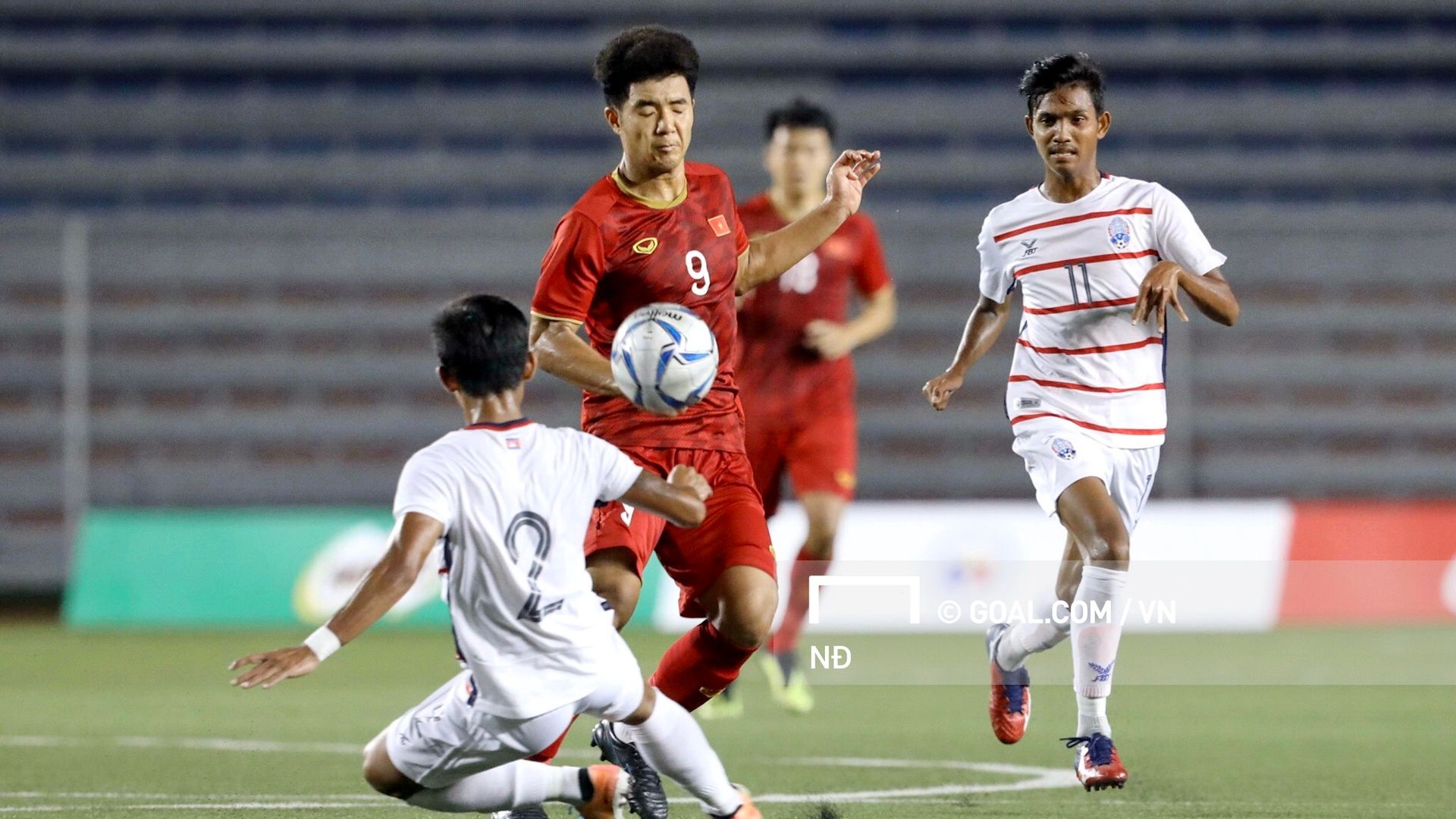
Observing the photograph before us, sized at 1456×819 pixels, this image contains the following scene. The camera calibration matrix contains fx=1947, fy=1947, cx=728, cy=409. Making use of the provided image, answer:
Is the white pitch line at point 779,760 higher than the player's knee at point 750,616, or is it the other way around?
the player's knee at point 750,616

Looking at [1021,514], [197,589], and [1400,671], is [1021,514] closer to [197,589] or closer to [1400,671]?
[1400,671]

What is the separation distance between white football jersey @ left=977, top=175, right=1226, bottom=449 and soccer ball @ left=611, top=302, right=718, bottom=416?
150cm

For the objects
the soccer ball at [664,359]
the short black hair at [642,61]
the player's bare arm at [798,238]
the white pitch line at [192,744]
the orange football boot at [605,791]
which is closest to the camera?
the orange football boot at [605,791]

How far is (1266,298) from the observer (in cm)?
1627

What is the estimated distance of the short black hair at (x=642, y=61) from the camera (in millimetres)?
5207

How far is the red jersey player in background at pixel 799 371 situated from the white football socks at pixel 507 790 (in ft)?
13.2

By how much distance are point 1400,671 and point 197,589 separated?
7.90 m

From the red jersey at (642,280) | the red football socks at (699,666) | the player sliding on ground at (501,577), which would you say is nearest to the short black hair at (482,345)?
the player sliding on ground at (501,577)

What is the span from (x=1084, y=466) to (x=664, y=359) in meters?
1.64

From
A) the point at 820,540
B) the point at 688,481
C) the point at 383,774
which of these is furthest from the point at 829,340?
the point at 383,774

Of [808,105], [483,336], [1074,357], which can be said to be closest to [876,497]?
[808,105]

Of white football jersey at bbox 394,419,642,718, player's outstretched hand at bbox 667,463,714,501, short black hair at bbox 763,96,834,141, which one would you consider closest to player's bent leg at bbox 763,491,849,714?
short black hair at bbox 763,96,834,141

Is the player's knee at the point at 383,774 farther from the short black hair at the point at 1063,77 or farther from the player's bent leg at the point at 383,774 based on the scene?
the short black hair at the point at 1063,77

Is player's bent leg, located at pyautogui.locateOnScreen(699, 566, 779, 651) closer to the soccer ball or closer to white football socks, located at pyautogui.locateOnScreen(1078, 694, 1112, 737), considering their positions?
the soccer ball
